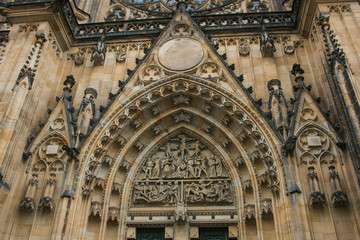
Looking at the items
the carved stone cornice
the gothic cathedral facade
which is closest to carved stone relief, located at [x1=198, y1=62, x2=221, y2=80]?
the gothic cathedral facade

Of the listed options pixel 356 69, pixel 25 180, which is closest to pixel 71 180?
pixel 25 180

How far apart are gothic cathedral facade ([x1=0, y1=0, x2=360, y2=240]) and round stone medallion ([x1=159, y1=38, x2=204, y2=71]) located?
5 cm

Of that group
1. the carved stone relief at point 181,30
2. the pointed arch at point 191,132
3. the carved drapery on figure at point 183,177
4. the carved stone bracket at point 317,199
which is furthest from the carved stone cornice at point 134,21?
the carved stone bracket at point 317,199

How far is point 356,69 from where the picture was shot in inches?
362

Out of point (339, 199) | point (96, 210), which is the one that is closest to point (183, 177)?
point (96, 210)

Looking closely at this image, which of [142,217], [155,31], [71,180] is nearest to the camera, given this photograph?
[71,180]

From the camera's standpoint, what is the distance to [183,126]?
11570 millimetres

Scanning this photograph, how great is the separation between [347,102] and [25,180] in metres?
8.22

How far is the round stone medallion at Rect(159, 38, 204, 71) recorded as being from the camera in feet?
37.6

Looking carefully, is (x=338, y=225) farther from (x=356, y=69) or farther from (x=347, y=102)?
(x=356, y=69)

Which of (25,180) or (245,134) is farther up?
(245,134)

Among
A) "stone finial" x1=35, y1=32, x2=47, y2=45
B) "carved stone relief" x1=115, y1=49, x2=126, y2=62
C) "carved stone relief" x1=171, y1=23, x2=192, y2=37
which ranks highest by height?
"carved stone relief" x1=171, y1=23, x2=192, y2=37

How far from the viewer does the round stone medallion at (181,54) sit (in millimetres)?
11445

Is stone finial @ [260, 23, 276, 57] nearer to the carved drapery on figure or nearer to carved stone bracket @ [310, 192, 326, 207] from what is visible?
the carved drapery on figure
